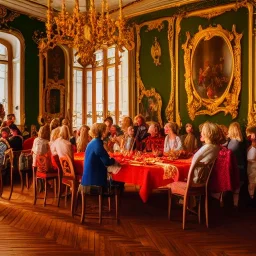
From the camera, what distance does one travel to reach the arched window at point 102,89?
1127cm

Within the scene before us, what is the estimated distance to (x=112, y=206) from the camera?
6.31 meters

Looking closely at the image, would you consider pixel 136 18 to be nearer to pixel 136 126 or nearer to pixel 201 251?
pixel 136 126

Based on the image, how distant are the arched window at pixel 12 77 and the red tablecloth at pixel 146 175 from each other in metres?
6.08

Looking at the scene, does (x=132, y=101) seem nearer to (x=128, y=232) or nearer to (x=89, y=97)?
(x=89, y=97)

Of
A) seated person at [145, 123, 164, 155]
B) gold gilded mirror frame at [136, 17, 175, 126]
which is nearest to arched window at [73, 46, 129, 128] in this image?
gold gilded mirror frame at [136, 17, 175, 126]

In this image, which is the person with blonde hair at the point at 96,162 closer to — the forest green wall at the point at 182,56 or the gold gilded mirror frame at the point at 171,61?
the forest green wall at the point at 182,56

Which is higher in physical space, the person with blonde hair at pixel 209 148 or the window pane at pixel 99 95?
the window pane at pixel 99 95

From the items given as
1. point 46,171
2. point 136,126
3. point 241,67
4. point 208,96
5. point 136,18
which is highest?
point 136,18

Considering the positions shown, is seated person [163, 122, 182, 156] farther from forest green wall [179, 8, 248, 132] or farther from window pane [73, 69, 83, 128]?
window pane [73, 69, 83, 128]

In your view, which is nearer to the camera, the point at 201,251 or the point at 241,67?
the point at 201,251

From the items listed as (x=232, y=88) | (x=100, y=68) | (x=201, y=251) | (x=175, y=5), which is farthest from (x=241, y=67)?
(x=201, y=251)

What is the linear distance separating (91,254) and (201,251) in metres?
1.18

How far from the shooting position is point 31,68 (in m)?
10.8

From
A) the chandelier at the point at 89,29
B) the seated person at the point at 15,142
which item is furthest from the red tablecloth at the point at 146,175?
the seated person at the point at 15,142
